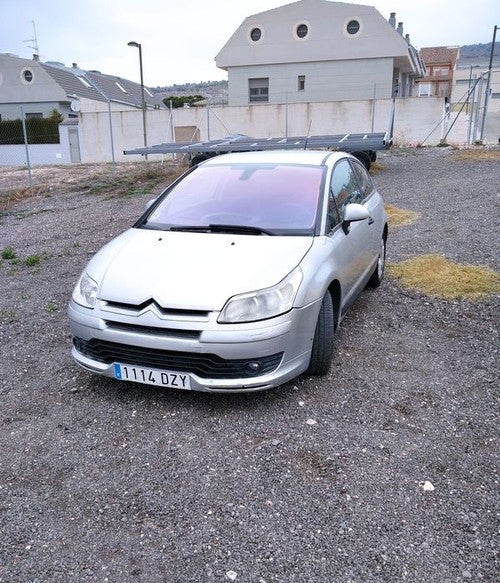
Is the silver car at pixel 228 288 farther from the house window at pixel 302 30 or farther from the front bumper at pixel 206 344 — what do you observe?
the house window at pixel 302 30

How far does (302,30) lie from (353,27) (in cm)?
289

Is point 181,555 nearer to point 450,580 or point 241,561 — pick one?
point 241,561

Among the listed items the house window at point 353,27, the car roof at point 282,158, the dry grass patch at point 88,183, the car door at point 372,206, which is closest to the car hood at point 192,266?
the car roof at point 282,158

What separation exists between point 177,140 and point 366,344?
80.7 ft

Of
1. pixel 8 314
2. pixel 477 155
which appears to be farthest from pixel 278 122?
pixel 8 314

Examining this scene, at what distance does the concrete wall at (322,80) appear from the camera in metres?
30.8

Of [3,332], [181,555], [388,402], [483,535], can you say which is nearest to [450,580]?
[483,535]

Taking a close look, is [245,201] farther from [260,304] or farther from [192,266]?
[260,304]

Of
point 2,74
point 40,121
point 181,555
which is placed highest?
point 2,74

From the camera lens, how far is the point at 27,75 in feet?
138

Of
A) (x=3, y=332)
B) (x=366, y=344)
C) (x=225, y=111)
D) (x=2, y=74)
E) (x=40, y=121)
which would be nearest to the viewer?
(x=366, y=344)

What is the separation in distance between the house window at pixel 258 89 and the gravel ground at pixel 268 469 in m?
30.4

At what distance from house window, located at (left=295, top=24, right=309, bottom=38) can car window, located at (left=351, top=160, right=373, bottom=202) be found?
28781 mm

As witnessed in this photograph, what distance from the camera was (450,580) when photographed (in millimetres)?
Result: 2236
